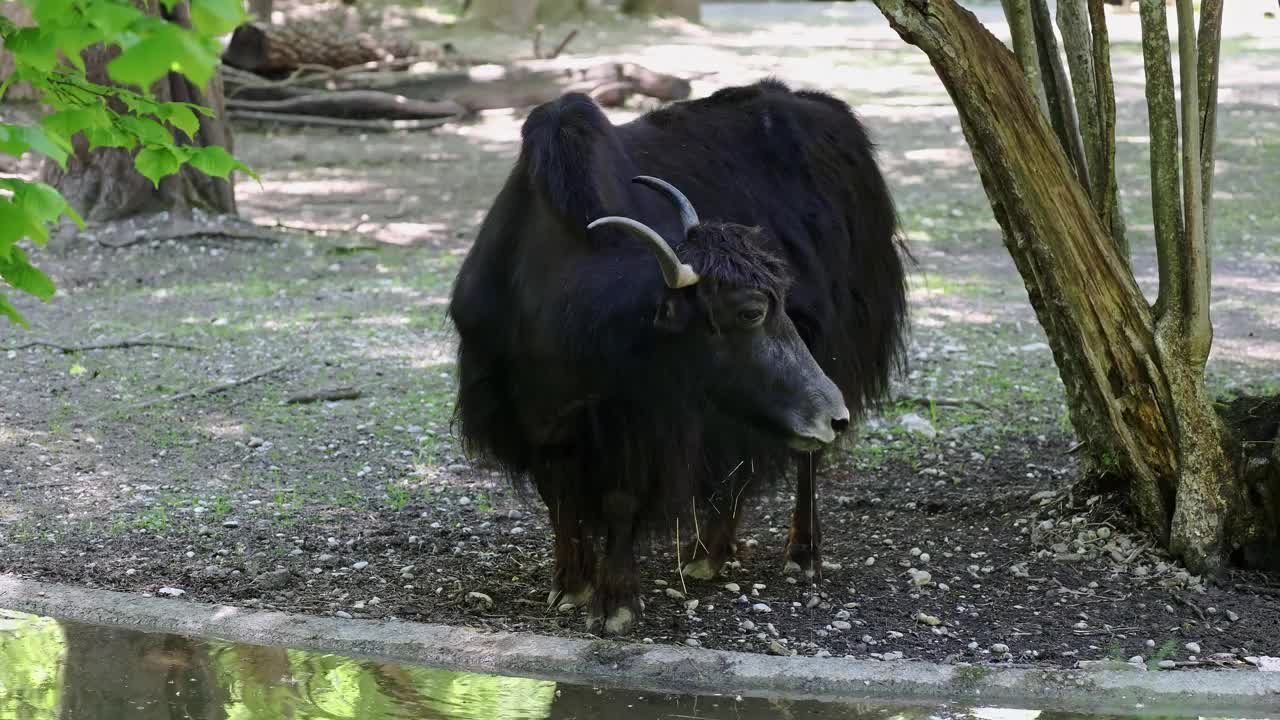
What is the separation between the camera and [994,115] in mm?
5082

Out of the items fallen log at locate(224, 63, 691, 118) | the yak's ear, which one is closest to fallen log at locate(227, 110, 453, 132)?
fallen log at locate(224, 63, 691, 118)

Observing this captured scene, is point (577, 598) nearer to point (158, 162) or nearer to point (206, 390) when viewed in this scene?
point (158, 162)

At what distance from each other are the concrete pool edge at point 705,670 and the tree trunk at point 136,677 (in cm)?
9

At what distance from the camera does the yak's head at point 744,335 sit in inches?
177

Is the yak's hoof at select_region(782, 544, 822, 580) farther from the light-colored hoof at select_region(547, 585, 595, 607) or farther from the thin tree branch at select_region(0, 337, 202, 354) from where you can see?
the thin tree branch at select_region(0, 337, 202, 354)

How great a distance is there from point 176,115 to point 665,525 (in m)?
2.06

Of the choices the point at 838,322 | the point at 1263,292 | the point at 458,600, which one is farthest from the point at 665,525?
the point at 1263,292

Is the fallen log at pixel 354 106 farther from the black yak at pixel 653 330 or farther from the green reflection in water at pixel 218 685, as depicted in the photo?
the green reflection in water at pixel 218 685

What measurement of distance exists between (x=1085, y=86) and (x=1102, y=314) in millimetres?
837

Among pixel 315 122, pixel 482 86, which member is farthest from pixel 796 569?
pixel 482 86

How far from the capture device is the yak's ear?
4.52m

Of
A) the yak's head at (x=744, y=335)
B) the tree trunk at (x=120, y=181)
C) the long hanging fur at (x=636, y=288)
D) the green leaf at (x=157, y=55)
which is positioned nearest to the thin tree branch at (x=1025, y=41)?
the long hanging fur at (x=636, y=288)

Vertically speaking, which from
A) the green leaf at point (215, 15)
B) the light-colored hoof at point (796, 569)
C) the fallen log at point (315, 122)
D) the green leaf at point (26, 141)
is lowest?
the light-colored hoof at point (796, 569)

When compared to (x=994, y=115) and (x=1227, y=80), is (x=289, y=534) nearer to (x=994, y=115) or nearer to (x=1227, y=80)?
(x=994, y=115)
